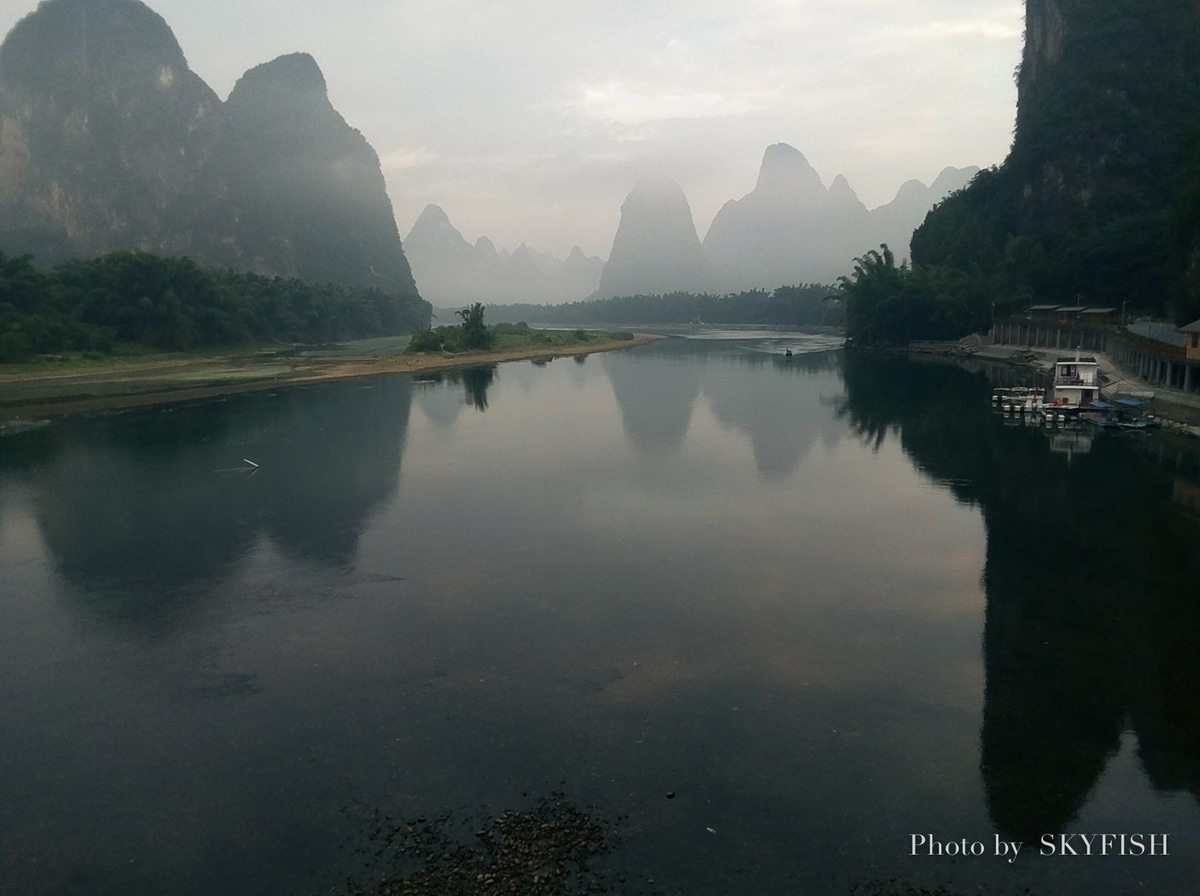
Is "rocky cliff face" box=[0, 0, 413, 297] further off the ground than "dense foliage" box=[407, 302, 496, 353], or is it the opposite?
"rocky cliff face" box=[0, 0, 413, 297]

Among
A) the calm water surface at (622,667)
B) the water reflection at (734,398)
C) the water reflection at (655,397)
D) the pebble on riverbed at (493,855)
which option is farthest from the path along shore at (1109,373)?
the pebble on riverbed at (493,855)

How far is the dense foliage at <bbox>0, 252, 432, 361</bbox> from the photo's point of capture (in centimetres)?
6391

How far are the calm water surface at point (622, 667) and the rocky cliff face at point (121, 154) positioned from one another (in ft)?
413

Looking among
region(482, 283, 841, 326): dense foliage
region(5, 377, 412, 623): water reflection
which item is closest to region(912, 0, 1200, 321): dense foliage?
region(482, 283, 841, 326): dense foliage

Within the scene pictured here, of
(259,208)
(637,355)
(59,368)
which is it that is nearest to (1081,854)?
(59,368)

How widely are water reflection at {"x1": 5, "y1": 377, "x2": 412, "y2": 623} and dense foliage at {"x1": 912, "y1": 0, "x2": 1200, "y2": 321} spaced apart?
207 ft

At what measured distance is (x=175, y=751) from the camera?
455 inches

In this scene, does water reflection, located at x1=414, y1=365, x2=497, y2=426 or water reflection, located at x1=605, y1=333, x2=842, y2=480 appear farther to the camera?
water reflection, located at x1=414, y1=365, x2=497, y2=426

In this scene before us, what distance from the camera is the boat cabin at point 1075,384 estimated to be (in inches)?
1577

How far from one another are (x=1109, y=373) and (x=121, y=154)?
150m

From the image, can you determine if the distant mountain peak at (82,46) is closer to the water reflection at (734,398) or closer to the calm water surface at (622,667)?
the water reflection at (734,398)

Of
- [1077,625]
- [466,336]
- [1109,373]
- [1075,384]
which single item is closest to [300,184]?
[466,336]

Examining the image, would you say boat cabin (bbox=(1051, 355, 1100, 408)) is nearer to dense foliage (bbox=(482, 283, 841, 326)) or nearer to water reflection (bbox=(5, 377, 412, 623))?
water reflection (bbox=(5, 377, 412, 623))

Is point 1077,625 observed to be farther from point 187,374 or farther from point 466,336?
point 466,336
